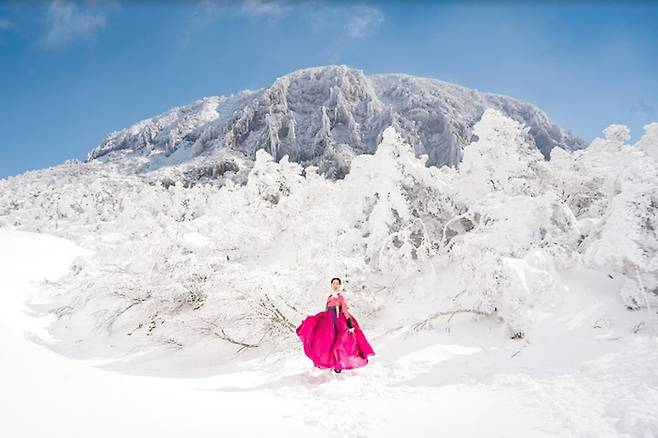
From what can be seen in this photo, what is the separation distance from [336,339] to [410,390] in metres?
1.51

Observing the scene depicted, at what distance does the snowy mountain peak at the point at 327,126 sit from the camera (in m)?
90.4

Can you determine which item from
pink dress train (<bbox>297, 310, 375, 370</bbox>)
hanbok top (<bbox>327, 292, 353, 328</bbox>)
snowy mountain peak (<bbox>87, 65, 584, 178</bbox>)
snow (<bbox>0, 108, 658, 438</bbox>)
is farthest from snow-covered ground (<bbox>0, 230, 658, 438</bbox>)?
snowy mountain peak (<bbox>87, 65, 584, 178</bbox>)

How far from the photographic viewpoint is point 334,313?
6770 mm

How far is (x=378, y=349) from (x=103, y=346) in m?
9.27

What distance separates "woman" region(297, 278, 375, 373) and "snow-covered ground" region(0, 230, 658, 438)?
0.23 meters

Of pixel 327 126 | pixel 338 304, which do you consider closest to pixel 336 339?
pixel 338 304

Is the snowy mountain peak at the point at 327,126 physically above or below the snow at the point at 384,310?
above

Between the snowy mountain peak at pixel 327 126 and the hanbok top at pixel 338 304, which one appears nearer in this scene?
the hanbok top at pixel 338 304

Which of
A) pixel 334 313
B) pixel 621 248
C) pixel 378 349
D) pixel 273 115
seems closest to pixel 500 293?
pixel 621 248

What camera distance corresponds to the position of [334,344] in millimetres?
6539

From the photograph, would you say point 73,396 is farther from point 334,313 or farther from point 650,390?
point 650,390

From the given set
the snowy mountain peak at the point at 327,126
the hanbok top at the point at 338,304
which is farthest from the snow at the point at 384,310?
the snowy mountain peak at the point at 327,126

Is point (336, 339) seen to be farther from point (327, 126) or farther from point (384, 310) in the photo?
point (327, 126)

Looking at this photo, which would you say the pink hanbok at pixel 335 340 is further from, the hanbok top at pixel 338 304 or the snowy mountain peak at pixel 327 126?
the snowy mountain peak at pixel 327 126
